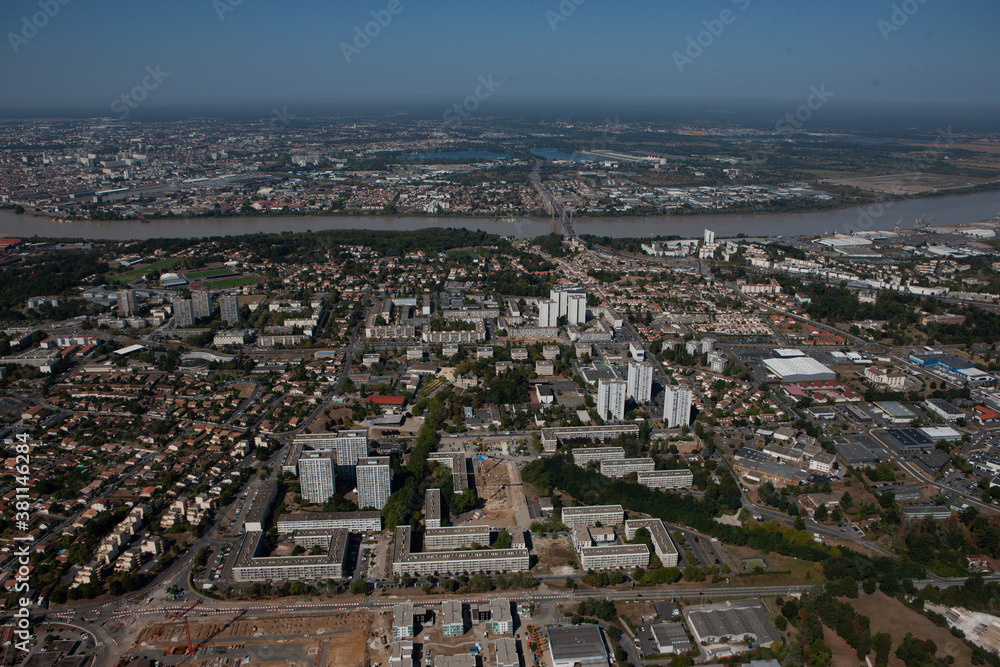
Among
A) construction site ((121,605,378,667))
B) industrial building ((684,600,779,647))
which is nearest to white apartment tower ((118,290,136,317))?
construction site ((121,605,378,667))

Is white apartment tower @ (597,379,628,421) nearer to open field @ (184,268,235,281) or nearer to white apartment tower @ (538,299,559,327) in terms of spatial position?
white apartment tower @ (538,299,559,327)

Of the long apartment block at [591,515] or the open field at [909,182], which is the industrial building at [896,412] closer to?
the long apartment block at [591,515]

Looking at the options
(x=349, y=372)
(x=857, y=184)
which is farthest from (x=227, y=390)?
(x=857, y=184)

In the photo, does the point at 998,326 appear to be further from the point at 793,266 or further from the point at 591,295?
the point at 591,295

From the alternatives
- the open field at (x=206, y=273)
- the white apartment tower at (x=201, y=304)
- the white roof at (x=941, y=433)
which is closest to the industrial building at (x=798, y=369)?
the white roof at (x=941, y=433)

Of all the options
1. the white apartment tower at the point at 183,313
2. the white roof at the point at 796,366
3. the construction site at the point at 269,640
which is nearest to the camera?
the construction site at the point at 269,640
